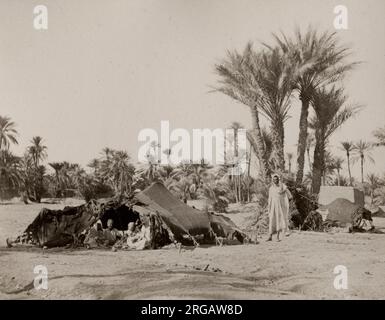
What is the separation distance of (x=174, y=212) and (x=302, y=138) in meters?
3.25

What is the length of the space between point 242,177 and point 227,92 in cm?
218

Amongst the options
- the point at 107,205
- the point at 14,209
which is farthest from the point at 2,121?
the point at 107,205

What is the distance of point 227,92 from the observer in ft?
34.1

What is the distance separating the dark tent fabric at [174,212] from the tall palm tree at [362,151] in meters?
3.40

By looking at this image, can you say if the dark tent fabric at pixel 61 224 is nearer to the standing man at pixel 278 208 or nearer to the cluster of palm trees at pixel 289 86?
the standing man at pixel 278 208

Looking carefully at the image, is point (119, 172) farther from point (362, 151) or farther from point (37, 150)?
point (362, 151)

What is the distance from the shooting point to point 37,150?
33.7 ft

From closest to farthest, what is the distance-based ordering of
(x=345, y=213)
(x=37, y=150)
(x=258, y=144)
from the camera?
(x=37, y=150), (x=258, y=144), (x=345, y=213)

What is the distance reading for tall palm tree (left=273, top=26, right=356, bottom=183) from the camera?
1005 cm

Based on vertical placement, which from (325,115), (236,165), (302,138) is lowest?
(236,165)

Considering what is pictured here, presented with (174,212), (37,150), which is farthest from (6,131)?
(174,212)

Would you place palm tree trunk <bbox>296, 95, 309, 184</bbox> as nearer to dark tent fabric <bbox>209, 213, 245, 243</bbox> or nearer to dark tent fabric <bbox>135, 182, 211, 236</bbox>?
dark tent fabric <bbox>209, 213, 245, 243</bbox>

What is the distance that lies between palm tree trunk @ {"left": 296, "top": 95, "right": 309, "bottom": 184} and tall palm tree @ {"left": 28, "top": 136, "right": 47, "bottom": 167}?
17.7ft

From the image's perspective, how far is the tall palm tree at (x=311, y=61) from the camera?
33.0ft
